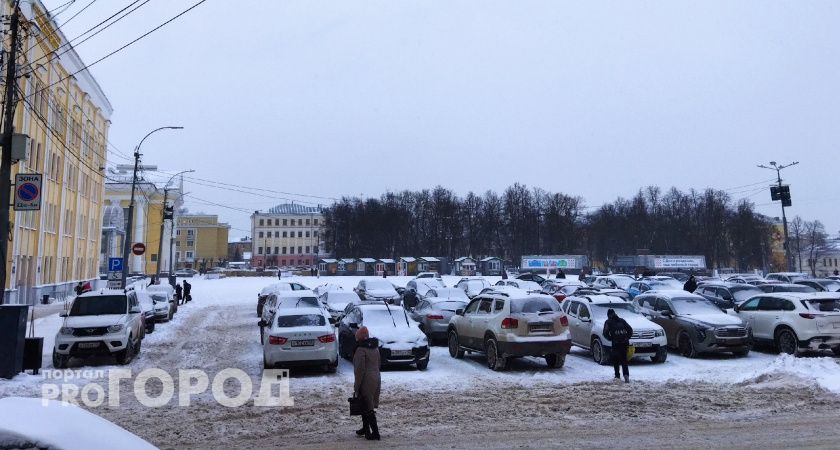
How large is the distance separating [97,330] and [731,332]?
15610 millimetres

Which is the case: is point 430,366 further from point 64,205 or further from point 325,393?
point 64,205

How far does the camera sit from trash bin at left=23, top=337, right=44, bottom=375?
12992 mm

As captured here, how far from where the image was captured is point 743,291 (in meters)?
24.6

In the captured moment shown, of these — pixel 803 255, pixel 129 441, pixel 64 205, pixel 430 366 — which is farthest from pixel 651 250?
pixel 129 441

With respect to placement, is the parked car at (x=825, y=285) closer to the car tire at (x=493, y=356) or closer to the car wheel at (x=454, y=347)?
the car wheel at (x=454, y=347)

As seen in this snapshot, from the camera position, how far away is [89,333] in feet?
47.6

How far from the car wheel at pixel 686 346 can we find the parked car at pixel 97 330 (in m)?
14.1

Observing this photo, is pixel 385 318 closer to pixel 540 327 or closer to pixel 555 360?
pixel 540 327

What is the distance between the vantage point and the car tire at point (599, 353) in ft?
49.7

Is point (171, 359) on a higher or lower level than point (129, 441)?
lower

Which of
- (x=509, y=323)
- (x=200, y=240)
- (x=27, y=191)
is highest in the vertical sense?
(x=200, y=240)

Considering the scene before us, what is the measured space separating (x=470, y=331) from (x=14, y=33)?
12.8m

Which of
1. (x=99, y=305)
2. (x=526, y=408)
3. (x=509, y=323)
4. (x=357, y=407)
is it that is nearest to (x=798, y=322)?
(x=509, y=323)

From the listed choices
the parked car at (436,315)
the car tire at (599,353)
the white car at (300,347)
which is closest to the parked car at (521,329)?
the car tire at (599,353)
